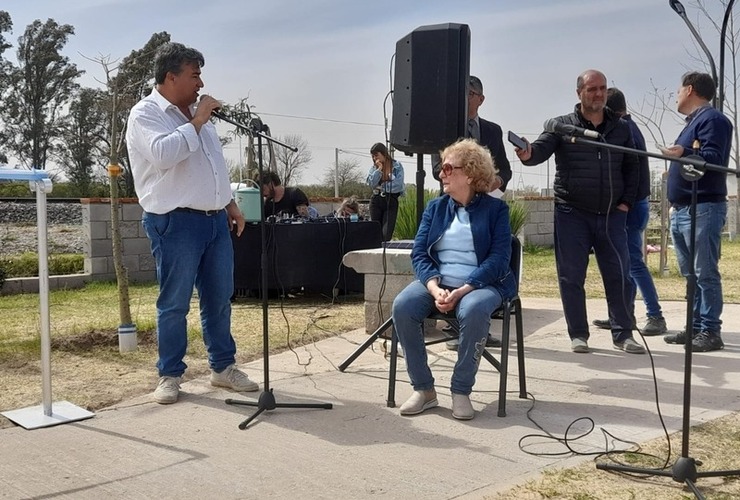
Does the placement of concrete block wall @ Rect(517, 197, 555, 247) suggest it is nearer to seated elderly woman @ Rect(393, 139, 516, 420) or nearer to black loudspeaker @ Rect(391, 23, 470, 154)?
black loudspeaker @ Rect(391, 23, 470, 154)

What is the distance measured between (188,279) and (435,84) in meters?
1.99

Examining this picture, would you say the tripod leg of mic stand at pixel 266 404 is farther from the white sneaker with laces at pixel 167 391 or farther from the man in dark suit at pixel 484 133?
the man in dark suit at pixel 484 133

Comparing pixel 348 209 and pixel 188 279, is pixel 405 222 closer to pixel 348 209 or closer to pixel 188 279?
pixel 348 209

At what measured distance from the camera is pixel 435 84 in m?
4.86

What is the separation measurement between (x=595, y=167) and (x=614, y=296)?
872 millimetres

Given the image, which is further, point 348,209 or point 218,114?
point 348,209

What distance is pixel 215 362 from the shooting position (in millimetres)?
4148

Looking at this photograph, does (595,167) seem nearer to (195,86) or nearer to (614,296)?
(614,296)

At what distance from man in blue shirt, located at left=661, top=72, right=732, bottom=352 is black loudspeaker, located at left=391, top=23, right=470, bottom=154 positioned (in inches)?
56.4

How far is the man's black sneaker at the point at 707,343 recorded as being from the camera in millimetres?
5082

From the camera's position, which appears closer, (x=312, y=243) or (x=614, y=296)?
(x=614, y=296)

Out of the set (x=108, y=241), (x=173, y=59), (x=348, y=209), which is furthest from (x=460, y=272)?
(x=108, y=241)

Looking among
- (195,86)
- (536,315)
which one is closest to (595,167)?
(536,315)

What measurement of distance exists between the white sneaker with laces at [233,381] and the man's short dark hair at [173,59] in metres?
1.52
